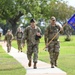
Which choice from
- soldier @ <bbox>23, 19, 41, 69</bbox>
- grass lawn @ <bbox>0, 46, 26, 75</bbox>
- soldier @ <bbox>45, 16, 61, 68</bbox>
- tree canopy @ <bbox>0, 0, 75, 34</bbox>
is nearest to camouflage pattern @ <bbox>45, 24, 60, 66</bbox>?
soldier @ <bbox>45, 16, 61, 68</bbox>

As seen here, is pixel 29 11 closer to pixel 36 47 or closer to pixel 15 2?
pixel 15 2

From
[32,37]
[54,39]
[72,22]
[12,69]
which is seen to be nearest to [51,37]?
[54,39]

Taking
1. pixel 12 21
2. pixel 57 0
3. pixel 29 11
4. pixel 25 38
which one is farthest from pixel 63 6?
pixel 25 38

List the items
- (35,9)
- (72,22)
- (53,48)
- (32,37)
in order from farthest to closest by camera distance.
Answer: (35,9), (53,48), (32,37), (72,22)

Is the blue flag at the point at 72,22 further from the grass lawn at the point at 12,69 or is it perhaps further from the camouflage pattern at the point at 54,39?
the grass lawn at the point at 12,69

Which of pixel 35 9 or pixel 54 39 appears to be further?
pixel 35 9

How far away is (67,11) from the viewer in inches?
2509

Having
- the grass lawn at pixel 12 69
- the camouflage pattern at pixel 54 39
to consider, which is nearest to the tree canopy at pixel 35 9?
the grass lawn at pixel 12 69

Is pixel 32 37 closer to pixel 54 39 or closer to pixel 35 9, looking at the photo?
pixel 54 39

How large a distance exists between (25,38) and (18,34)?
12508 mm

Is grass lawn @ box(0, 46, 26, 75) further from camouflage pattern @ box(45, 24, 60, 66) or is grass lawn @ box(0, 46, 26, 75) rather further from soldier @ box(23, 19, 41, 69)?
camouflage pattern @ box(45, 24, 60, 66)

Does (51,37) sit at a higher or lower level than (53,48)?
higher

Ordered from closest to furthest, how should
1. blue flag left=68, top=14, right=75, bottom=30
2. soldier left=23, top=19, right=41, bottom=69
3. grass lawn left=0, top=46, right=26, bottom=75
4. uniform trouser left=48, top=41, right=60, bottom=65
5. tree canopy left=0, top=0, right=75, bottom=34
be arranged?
grass lawn left=0, top=46, right=26, bottom=75 < blue flag left=68, top=14, right=75, bottom=30 < soldier left=23, top=19, right=41, bottom=69 < uniform trouser left=48, top=41, right=60, bottom=65 < tree canopy left=0, top=0, right=75, bottom=34

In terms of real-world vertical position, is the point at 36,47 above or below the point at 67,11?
below
